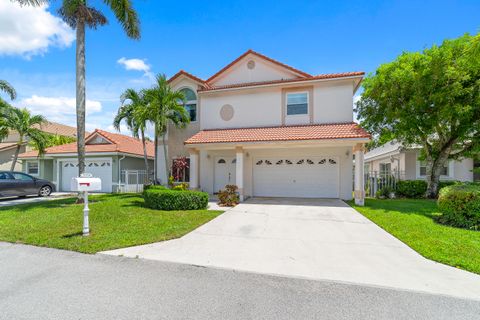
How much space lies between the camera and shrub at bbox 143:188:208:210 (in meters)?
10.00

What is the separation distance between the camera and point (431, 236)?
6312 mm

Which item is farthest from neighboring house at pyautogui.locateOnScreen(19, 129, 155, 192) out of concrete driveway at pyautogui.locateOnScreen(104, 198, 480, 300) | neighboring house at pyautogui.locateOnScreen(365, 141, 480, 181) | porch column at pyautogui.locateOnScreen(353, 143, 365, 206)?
neighboring house at pyautogui.locateOnScreen(365, 141, 480, 181)

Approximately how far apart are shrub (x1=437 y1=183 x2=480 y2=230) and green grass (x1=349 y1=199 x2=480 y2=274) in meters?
0.48

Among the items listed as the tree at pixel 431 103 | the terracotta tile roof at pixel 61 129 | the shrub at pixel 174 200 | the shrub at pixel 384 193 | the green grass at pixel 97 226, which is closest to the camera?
the green grass at pixel 97 226

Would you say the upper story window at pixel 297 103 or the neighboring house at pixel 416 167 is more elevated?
the upper story window at pixel 297 103

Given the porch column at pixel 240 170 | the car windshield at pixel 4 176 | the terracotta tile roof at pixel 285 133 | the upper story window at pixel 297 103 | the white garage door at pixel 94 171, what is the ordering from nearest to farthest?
the terracotta tile roof at pixel 285 133 < the porch column at pixel 240 170 < the car windshield at pixel 4 176 < the upper story window at pixel 297 103 < the white garage door at pixel 94 171

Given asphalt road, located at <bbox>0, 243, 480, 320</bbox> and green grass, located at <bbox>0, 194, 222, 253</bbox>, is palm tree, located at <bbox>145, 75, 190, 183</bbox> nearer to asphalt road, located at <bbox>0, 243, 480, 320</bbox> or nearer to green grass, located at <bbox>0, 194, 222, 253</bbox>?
green grass, located at <bbox>0, 194, 222, 253</bbox>

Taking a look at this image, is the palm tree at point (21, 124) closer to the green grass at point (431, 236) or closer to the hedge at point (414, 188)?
the green grass at point (431, 236)

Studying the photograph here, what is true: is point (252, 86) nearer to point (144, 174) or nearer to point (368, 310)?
point (144, 174)

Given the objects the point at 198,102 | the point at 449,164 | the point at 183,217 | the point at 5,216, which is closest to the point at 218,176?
the point at 198,102

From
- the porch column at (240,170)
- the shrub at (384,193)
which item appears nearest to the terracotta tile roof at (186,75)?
the porch column at (240,170)

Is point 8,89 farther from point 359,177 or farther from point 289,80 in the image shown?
point 359,177

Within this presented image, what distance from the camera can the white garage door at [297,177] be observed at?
13.8m

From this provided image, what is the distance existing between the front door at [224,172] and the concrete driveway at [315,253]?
671 centimetres
